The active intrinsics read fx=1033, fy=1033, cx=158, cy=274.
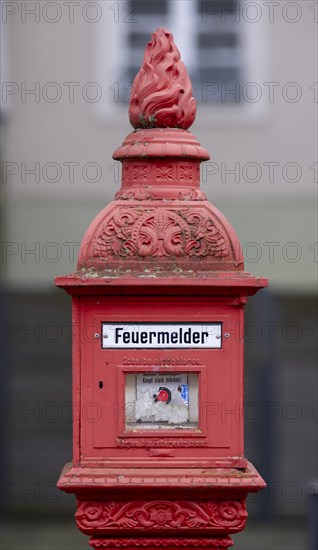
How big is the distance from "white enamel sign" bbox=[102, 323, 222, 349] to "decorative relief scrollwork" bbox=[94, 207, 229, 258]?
0.28 metres

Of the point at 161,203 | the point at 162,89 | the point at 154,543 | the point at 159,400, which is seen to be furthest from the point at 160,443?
the point at 162,89

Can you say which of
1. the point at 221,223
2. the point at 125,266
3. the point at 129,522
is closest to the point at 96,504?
the point at 129,522

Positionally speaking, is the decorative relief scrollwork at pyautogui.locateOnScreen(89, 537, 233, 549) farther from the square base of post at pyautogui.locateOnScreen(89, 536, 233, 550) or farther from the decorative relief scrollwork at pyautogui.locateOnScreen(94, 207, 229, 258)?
the decorative relief scrollwork at pyautogui.locateOnScreen(94, 207, 229, 258)

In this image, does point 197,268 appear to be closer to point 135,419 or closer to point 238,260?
point 238,260

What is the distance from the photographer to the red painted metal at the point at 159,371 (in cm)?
399

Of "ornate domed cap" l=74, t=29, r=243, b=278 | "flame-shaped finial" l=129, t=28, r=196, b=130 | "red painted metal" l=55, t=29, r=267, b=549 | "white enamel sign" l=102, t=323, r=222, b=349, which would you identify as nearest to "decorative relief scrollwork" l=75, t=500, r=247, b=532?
"red painted metal" l=55, t=29, r=267, b=549

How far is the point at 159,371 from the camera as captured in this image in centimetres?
401

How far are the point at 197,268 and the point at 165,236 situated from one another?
0.18 meters

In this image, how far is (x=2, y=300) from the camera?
697cm

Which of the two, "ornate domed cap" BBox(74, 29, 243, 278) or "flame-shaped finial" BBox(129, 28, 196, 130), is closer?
"ornate domed cap" BBox(74, 29, 243, 278)

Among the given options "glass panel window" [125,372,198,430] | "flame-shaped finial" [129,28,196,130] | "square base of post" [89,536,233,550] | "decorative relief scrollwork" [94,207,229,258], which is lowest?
"square base of post" [89,536,233,550]

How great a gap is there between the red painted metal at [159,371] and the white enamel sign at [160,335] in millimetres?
23

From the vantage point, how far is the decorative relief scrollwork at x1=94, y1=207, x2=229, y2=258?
4.01 meters

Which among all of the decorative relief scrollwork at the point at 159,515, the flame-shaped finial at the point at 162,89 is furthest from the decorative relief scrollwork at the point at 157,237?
the decorative relief scrollwork at the point at 159,515
